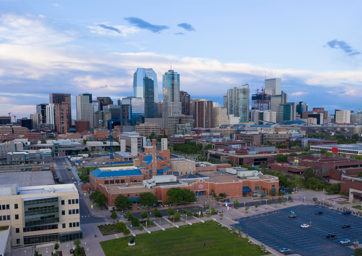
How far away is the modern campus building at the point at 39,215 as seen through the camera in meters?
41.3

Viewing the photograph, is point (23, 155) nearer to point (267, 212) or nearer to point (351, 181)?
point (267, 212)

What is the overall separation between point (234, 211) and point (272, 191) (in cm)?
1342

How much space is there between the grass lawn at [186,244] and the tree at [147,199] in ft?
31.1

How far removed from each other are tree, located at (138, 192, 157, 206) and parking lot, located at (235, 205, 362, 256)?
15.2 metres

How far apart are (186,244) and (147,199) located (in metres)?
15.4

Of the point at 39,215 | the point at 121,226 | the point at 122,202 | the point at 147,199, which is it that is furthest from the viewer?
the point at 147,199

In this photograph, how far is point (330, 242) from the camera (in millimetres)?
42562

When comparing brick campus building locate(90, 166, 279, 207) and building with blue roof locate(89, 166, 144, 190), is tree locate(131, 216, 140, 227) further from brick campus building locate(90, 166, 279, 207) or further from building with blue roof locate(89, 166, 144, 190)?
building with blue roof locate(89, 166, 144, 190)

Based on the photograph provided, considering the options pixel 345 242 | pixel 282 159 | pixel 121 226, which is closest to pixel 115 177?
pixel 121 226

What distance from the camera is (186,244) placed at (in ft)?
136

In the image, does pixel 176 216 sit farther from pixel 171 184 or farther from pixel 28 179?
pixel 28 179

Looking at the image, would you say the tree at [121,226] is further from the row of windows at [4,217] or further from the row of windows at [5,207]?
the row of windows at [5,207]

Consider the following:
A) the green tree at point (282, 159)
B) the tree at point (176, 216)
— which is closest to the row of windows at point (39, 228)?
the tree at point (176, 216)

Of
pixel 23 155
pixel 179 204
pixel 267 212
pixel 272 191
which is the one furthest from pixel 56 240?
pixel 23 155
